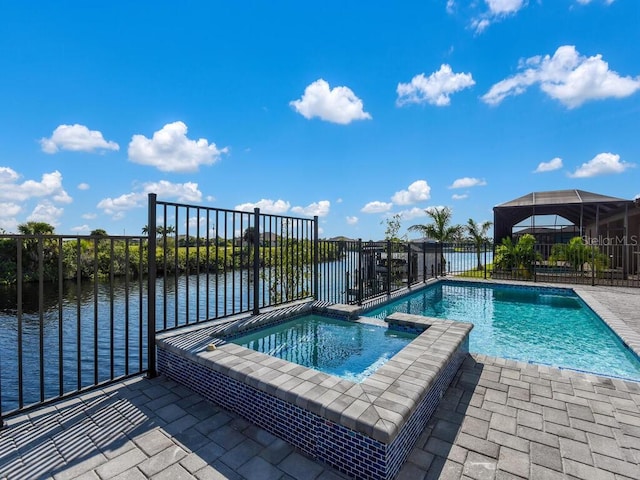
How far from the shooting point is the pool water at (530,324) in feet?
15.1

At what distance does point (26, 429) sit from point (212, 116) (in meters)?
10.8

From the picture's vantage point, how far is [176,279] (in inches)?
143

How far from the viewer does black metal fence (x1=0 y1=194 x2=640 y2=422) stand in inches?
120

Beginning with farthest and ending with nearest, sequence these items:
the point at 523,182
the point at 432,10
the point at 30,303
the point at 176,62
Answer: the point at 523,182
the point at 30,303
the point at 176,62
the point at 432,10

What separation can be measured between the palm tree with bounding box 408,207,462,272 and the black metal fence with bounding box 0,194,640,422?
5.22m

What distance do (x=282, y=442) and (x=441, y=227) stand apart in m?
19.6

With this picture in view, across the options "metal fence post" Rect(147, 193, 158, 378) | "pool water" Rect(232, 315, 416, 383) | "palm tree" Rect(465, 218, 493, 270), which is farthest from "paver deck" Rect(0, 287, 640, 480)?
"palm tree" Rect(465, 218, 493, 270)

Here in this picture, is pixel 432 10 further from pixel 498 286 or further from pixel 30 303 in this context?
pixel 30 303

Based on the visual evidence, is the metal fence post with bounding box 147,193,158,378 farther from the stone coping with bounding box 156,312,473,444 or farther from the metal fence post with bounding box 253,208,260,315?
the metal fence post with bounding box 253,208,260,315

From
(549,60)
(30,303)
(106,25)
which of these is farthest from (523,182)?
(30,303)

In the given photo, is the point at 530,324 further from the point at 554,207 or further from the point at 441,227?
the point at 441,227

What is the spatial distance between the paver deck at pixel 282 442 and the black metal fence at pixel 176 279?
48 cm

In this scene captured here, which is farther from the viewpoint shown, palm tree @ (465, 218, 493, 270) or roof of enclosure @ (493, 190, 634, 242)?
palm tree @ (465, 218, 493, 270)

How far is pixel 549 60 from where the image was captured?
7.06m
